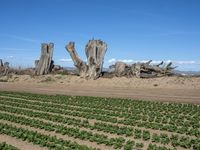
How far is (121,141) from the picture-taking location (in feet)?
44.7

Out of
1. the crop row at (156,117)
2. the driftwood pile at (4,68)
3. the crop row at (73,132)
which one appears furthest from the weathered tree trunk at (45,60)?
the crop row at (73,132)

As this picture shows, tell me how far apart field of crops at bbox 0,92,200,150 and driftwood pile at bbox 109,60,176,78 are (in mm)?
16096

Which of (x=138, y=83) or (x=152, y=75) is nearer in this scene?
(x=138, y=83)

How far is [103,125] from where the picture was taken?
16.7 metres

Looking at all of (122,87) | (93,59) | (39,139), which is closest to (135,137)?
(39,139)

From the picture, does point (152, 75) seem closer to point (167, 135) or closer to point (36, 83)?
point (36, 83)

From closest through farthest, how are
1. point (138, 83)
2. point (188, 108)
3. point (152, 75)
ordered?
point (188, 108) < point (138, 83) < point (152, 75)

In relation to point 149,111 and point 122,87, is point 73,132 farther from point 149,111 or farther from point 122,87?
point 122,87

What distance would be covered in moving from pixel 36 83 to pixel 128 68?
39.9 feet

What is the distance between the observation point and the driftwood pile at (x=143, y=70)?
136 ft

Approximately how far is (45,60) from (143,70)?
47.4 feet

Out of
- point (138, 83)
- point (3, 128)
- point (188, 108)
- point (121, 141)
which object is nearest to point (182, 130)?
point (121, 141)

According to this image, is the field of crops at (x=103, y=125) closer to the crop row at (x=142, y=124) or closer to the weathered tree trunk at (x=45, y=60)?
the crop row at (x=142, y=124)

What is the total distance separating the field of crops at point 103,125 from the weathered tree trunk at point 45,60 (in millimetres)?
21270
